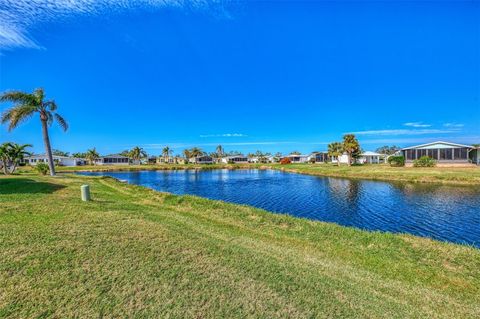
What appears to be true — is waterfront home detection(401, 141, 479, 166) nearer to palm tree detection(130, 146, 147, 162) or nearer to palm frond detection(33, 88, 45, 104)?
palm frond detection(33, 88, 45, 104)

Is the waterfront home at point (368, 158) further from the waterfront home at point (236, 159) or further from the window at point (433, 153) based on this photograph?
the waterfront home at point (236, 159)

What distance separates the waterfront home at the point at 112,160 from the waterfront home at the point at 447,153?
10051cm

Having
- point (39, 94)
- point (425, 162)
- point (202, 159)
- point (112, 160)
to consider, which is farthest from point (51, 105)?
point (202, 159)

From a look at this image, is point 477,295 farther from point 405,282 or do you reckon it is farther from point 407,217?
point 407,217

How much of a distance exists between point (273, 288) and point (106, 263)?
148 inches

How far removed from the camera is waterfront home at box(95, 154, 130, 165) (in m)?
103

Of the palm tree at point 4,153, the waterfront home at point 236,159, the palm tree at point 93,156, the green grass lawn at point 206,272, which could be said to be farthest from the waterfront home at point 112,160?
the green grass lawn at point 206,272

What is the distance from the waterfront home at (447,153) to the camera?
155 feet

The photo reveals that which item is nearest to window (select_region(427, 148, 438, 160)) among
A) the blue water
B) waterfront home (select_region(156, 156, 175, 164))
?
the blue water

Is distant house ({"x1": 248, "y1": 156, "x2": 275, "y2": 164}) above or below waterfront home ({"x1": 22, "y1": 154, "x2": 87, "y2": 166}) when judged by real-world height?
below

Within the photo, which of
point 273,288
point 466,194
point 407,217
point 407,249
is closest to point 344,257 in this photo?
point 407,249

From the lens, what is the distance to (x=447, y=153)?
48.3m

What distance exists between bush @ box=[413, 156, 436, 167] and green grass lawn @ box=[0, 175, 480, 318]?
1791 inches

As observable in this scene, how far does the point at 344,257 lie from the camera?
840 centimetres
